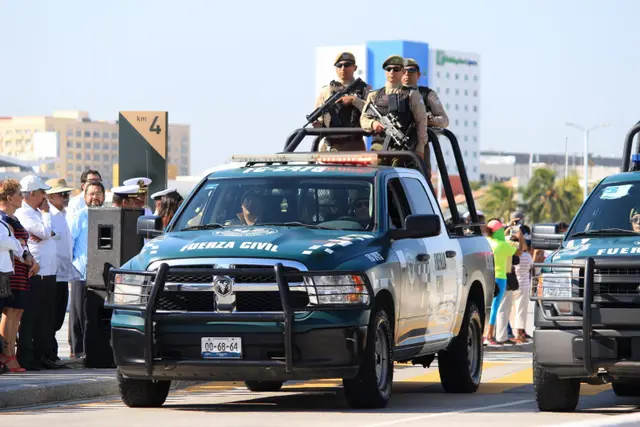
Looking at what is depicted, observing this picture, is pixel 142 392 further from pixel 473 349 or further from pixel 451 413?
pixel 473 349

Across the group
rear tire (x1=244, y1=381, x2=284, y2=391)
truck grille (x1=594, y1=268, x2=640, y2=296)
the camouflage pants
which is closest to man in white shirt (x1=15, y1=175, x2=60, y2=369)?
rear tire (x1=244, y1=381, x2=284, y2=391)

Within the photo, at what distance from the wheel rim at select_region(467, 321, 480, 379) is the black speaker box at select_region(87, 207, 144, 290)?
3.58 metres

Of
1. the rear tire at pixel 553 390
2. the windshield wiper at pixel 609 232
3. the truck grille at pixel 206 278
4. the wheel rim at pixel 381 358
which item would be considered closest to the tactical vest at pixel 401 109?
the windshield wiper at pixel 609 232

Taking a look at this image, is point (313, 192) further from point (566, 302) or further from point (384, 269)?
point (566, 302)

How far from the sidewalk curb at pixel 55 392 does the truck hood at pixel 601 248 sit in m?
4.36

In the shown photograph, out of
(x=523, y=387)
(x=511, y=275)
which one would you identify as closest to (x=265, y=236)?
(x=523, y=387)

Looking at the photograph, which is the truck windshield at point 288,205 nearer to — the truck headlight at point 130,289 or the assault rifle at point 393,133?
the truck headlight at point 130,289

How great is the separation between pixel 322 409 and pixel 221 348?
4.08ft

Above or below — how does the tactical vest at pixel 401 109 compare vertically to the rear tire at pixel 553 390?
above

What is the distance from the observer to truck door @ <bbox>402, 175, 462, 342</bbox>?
13570mm

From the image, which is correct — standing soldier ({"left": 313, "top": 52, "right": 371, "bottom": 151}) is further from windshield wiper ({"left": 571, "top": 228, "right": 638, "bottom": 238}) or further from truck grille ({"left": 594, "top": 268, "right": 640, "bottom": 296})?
truck grille ({"left": 594, "top": 268, "right": 640, "bottom": 296})

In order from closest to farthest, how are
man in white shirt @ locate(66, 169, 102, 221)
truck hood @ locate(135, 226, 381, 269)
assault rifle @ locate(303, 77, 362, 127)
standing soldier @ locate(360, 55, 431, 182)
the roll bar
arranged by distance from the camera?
truck hood @ locate(135, 226, 381, 269)
the roll bar
standing soldier @ locate(360, 55, 431, 182)
assault rifle @ locate(303, 77, 362, 127)
man in white shirt @ locate(66, 169, 102, 221)

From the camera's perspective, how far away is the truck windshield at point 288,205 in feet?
41.5

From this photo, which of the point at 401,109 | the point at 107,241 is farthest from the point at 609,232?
the point at 107,241
